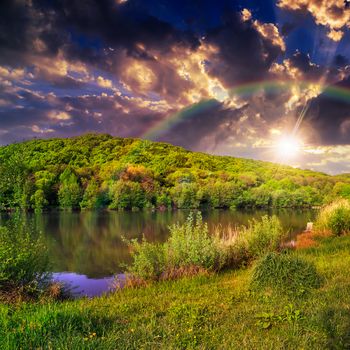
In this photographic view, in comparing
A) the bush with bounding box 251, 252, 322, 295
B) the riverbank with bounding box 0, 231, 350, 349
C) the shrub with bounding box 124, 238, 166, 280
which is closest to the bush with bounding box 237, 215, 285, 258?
the shrub with bounding box 124, 238, 166, 280

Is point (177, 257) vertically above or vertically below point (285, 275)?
below

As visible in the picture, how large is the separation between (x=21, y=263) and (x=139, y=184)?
265 feet

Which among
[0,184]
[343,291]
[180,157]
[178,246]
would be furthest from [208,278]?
[180,157]

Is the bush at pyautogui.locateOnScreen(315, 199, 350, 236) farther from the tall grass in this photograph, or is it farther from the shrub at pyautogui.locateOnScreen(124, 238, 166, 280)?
the shrub at pyautogui.locateOnScreen(124, 238, 166, 280)

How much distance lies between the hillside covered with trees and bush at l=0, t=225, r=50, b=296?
209ft

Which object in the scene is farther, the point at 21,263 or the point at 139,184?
the point at 139,184

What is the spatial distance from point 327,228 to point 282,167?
126m

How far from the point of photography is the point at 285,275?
8164 millimetres

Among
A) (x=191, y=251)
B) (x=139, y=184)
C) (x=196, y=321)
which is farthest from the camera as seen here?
(x=139, y=184)

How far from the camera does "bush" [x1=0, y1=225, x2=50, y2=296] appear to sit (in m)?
9.19

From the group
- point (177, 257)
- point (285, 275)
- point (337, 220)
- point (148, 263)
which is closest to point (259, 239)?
point (177, 257)

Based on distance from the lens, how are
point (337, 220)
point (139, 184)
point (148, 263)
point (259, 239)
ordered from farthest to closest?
1. point (139, 184)
2. point (337, 220)
3. point (259, 239)
4. point (148, 263)

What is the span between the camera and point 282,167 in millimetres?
142750

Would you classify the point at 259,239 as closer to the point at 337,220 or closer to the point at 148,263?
the point at 148,263
